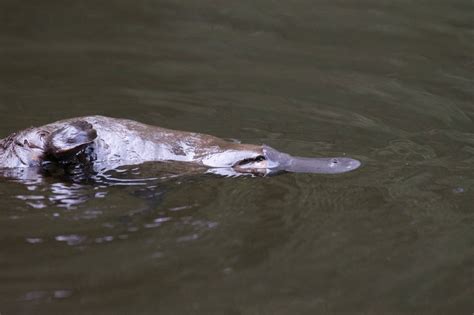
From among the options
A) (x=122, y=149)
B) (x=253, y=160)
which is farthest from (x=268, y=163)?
(x=122, y=149)

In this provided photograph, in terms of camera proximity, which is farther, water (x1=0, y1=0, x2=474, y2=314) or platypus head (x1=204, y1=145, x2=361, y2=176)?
platypus head (x1=204, y1=145, x2=361, y2=176)

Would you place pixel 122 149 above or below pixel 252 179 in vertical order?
above

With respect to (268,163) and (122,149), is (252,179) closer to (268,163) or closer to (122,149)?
(268,163)

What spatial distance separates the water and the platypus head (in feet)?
0.25

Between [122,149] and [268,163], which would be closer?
[122,149]

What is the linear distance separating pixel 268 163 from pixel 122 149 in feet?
2.26

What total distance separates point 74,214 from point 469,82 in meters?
3.40

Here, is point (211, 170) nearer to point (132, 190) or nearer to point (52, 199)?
point (132, 190)

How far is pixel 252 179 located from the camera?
369 cm

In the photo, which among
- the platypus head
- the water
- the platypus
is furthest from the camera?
the platypus head

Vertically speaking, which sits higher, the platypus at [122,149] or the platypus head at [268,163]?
the platypus at [122,149]

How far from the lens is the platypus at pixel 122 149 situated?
137 inches

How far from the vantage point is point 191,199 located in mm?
3566

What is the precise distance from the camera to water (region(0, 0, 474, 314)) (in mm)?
2906
